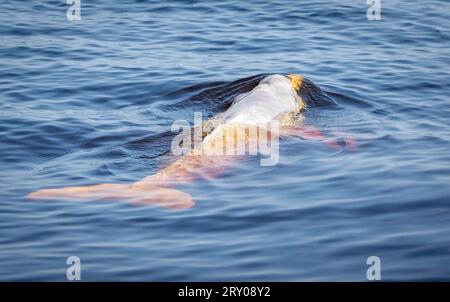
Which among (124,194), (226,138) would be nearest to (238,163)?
(226,138)

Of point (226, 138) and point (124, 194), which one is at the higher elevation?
point (226, 138)

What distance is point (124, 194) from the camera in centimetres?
901

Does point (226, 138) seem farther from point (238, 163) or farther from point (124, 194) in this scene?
point (124, 194)

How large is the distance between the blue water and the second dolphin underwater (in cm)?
19

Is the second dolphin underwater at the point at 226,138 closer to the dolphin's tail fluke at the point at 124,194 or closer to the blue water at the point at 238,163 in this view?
the dolphin's tail fluke at the point at 124,194

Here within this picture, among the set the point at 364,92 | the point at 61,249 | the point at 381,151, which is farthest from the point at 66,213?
the point at 364,92

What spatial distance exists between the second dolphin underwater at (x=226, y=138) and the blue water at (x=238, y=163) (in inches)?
7.6

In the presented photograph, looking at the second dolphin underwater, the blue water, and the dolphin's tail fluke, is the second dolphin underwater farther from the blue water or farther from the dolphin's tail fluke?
the blue water

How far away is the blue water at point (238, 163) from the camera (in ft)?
24.4

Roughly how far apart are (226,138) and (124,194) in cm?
232

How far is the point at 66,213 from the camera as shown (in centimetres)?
856

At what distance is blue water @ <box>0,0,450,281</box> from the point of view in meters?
7.43

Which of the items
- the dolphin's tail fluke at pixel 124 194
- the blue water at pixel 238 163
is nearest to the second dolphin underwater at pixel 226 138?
the dolphin's tail fluke at pixel 124 194

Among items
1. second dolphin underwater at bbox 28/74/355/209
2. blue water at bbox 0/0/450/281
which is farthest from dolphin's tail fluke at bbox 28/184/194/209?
blue water at bbox 0/0/450/281
